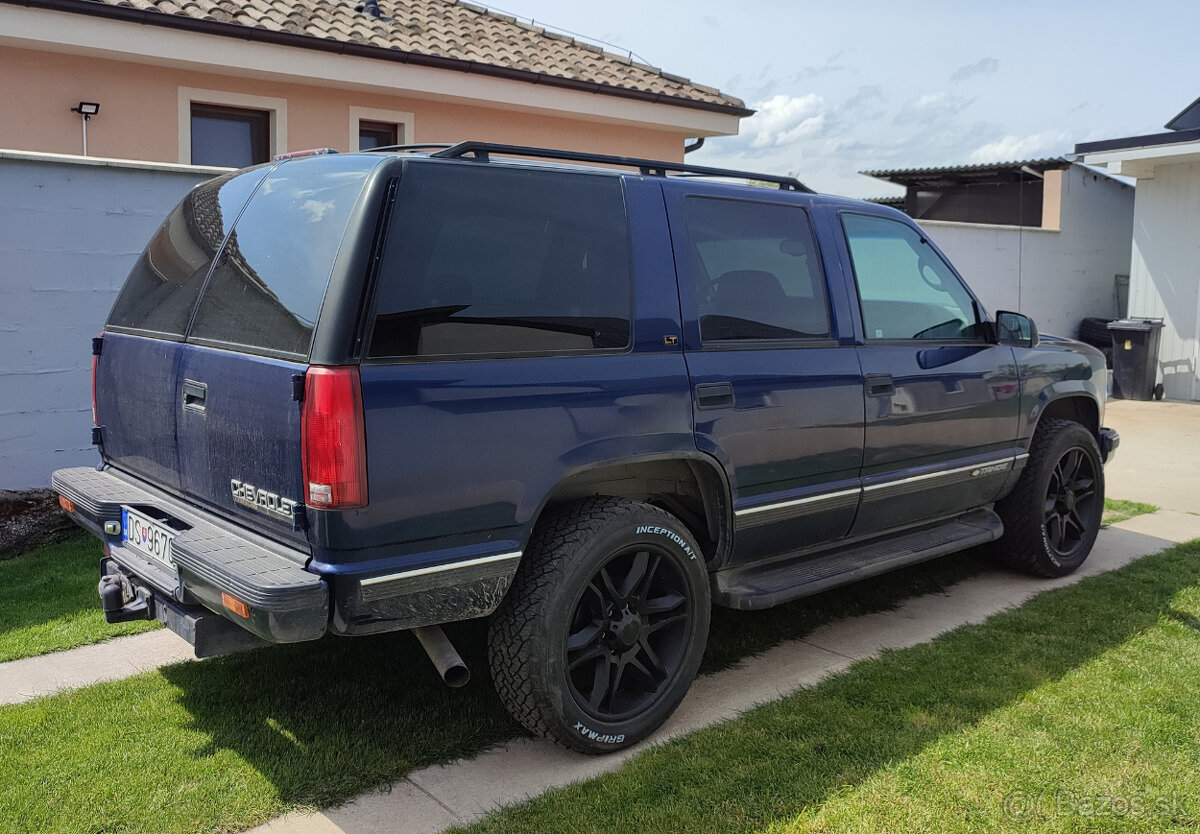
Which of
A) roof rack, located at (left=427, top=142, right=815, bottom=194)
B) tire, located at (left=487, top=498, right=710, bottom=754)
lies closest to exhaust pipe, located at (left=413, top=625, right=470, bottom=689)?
tire, located at (left=487, top=498, right=710, bottom=754)

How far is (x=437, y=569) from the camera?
308 cm

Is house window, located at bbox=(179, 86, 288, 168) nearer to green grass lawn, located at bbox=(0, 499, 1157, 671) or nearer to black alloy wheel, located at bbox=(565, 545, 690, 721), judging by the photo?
green grass lawn, located at bbox=(0, 499, 1157, 671)

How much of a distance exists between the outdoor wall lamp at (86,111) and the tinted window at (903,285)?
7876 mm

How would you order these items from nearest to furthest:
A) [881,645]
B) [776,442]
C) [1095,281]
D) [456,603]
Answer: [456,603]
[776,442]
[881,645]
[1095,281]

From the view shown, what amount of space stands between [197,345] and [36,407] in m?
3.36

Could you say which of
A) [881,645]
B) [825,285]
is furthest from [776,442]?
[881,645]

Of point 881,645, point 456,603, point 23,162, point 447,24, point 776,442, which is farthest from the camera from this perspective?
point 447,24

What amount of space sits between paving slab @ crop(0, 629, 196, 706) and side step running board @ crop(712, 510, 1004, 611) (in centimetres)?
236

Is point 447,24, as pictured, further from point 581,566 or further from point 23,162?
point 581,566

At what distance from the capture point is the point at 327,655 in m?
4.38

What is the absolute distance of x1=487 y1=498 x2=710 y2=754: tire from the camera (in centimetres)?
334

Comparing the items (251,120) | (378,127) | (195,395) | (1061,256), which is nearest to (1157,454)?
(1061,256)

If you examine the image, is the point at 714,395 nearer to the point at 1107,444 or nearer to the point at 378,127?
the point at 1107,444

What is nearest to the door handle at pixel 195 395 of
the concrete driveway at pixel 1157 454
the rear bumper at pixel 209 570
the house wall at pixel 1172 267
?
the rear bumper at pixel 209 570
